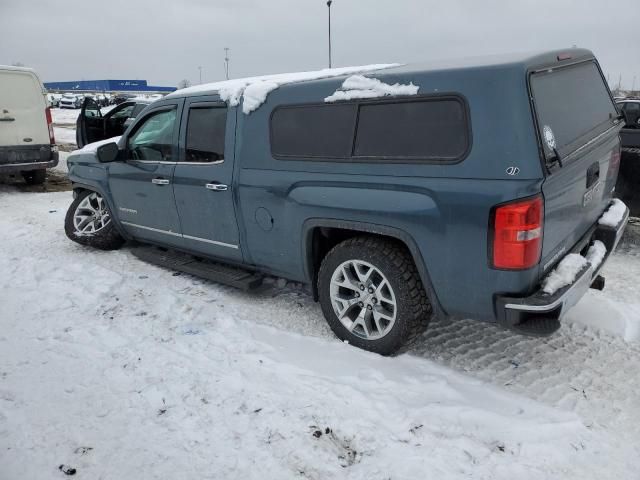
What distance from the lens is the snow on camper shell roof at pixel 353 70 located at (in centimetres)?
286

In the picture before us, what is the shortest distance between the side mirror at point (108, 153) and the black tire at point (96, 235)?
0.75 metres

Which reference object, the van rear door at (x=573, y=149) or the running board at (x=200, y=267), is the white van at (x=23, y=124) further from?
the van rear door at (x=573, y=149)

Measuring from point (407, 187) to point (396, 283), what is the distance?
2.05 feet

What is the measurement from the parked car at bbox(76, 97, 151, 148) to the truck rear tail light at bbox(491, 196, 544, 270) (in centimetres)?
899

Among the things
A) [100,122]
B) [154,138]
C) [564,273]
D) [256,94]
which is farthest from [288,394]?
[100,122]

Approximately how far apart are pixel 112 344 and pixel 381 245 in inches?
80.4

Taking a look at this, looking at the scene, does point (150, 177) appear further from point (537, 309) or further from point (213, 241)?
point (537, 309)

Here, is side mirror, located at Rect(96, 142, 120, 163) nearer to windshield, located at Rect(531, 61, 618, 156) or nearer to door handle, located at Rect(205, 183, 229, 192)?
door handle, located at Rect(205, 183, 229, 192)

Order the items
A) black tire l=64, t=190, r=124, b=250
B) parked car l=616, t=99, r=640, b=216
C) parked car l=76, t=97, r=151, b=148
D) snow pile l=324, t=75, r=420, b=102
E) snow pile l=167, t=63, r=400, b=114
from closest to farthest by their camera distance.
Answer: snow pile l=324, t=75, r=420, b=102 → snow pile l=167, t=63, r=400, b=114 → parked car l=616, t=99, r=640, b=216 → black tire l=64, t=190, r=124, b=250 → parked car l=76, t=97, r=151, b=148

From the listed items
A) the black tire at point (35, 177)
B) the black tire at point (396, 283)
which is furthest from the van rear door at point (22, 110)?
the black tire at point (396, 283)

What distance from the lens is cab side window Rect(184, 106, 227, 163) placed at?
4.13 m

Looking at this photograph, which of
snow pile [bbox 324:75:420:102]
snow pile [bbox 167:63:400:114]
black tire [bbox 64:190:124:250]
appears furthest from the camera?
black tire [bbox 64:190:124:250]

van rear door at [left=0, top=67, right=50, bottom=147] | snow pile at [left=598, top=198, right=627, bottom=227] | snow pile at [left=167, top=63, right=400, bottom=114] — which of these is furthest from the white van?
snow pile at [left=598, top=198, right=627, bottom=227]

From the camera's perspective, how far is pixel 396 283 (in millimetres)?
3223
